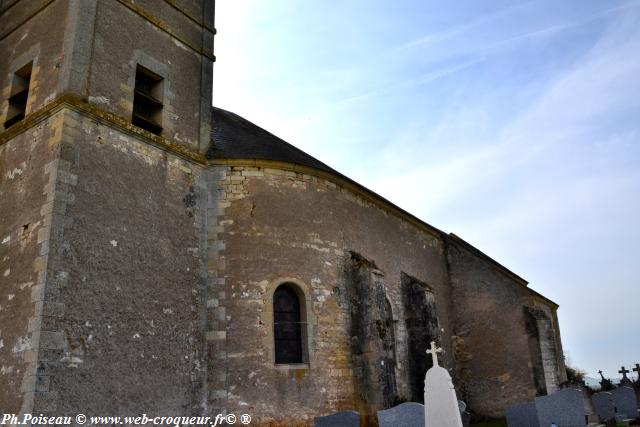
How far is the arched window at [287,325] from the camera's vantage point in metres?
10.7

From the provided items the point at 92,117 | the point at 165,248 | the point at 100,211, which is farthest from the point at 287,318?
the point at 92,117

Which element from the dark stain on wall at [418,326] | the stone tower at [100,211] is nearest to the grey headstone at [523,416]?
the dark stain on wall at [418,326]

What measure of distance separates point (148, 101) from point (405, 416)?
26.0ft

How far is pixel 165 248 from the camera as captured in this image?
10.0m

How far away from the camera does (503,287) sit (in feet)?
53.2

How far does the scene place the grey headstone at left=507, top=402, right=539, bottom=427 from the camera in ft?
34.4

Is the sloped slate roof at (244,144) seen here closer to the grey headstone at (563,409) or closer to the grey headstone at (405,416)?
the grey headstone at (405,416)

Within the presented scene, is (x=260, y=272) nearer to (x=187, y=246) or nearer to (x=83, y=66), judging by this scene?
(x=187, y=246)

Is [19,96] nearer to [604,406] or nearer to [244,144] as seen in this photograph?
[244,144]

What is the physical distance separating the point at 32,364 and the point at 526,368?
12.6m

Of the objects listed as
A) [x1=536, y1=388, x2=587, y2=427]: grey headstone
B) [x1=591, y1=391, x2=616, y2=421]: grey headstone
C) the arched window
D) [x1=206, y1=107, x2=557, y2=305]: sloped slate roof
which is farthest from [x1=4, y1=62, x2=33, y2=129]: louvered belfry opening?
[x1=591, y1=391, x2=616, y2=421]: grey headstone

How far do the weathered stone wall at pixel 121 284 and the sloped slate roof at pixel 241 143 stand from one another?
1.35m

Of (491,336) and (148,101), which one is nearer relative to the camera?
(148,101)

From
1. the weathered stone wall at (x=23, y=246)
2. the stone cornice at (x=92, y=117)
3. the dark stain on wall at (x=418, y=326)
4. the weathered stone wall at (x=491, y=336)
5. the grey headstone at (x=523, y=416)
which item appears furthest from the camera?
the weathered stone wall at (x=491, y=336)
